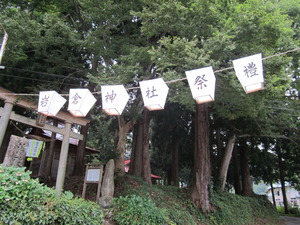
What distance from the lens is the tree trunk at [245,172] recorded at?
1498 cm

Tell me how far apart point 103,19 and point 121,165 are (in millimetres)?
6044

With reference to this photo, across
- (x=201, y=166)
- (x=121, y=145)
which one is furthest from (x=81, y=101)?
(x=201, y=166)

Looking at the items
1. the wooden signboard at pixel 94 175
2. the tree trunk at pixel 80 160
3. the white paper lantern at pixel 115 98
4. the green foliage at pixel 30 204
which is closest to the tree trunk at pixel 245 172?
the tree trunk at pixel 80 160

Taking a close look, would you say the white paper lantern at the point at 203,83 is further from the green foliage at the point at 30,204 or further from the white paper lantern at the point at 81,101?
the green foliage at the point at 30,204

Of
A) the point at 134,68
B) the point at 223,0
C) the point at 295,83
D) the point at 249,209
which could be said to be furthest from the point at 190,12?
the point at 249,209

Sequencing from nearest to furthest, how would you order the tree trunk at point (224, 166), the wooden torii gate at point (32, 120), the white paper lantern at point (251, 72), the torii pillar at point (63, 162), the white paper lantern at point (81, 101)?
the white paper lantern at point (251, 72) < the white paper lantern at point (81, 101) < the wooden torii gate at point (32, 120) < the torii pillar at point (63, 162) < the tree trunk at point (224, 166)

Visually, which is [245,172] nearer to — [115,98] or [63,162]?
[63,162]

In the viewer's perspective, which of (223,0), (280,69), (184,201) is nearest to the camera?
(280,69)

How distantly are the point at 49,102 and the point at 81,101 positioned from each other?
1.03m

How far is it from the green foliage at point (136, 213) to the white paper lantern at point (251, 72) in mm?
4447

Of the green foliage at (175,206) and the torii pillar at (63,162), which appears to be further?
the torii pillar at (63,162)

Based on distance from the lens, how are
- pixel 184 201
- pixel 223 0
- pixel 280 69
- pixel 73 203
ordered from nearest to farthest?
1. pixel 73 203
2. pixel 280 69
3. pixel 223 0
4. pixel 184 201

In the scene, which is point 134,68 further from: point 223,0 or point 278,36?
point 278,36

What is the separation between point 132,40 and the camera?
9.55 meters
